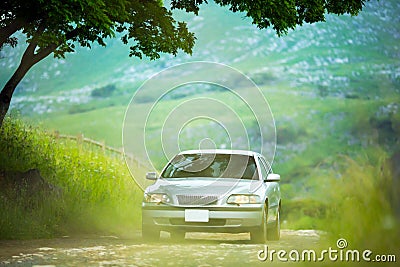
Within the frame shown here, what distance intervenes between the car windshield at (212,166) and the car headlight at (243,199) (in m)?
0.92

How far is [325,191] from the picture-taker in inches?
330

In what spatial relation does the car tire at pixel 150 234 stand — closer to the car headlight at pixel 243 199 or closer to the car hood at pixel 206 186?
the car hood at pixel 206 186

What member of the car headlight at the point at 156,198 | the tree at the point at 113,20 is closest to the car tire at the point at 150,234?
the car headlight at the point at 156,198

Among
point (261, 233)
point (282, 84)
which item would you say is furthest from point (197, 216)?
point (282, 84)

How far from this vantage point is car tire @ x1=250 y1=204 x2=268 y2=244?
13.4m

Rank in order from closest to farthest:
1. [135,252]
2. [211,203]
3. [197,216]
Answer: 1. [135,252]
2. [197,216]
3. [211,203]

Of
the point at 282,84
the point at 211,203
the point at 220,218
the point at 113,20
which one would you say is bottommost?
the point at 220,218

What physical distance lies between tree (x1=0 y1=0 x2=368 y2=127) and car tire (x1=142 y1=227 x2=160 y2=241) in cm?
390

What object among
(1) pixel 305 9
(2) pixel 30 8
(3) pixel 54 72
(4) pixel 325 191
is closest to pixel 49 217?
(2) pixel 30 8

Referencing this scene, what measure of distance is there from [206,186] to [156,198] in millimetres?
950

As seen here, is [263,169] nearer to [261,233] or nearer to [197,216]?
[261,233]

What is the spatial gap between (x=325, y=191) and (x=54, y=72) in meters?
173

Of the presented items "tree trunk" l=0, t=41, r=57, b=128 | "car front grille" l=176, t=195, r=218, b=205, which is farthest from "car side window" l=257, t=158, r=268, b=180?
"tree trunk" l=0, t=41, r=57, b=128

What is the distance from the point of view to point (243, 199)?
43.6ft
